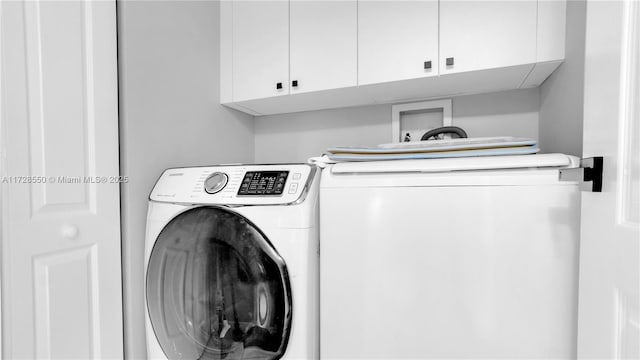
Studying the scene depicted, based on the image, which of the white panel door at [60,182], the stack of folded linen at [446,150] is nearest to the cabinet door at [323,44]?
the stack of folded linen at [446,150]

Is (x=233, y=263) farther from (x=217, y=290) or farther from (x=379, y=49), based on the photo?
(x=379, y=49)

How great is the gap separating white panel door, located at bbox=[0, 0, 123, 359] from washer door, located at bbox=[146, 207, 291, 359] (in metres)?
0.15

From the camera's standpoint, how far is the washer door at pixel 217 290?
0.88m

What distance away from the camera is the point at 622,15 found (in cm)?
47

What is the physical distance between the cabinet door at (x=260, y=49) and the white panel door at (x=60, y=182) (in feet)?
1.69

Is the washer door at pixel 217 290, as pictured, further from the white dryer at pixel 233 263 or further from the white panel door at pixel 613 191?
the white panel door at pixel 613 191

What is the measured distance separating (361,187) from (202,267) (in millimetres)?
593

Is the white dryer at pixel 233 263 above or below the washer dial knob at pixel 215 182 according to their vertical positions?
below

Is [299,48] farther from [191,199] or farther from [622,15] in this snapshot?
[622,15]

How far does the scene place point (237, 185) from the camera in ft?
3.14

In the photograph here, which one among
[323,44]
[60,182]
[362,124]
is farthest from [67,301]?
[362,124]

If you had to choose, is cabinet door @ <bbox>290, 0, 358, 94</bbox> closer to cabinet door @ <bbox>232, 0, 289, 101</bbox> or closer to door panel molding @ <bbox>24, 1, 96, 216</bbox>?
cabinet door @ <bbox>232, 0, 289, 101</bbox>

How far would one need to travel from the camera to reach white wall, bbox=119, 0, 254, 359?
103cm

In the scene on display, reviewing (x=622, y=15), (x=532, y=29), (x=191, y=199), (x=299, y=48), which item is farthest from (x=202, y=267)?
(x=532, y=29)
